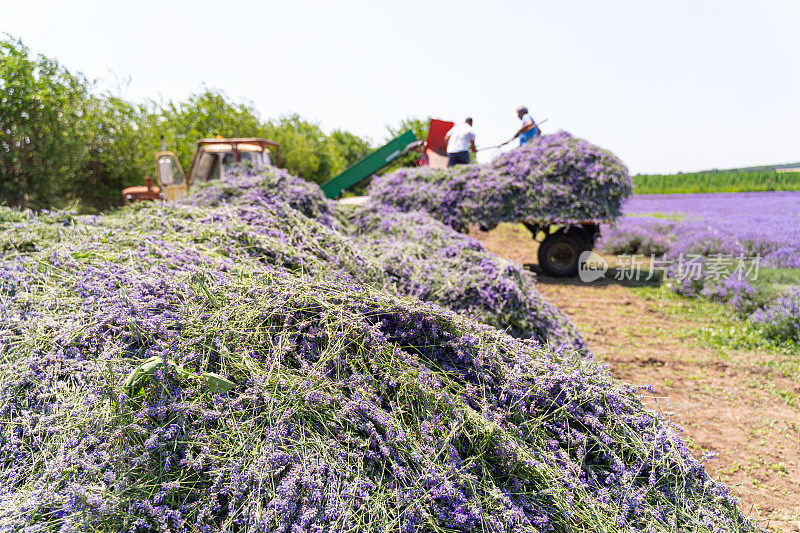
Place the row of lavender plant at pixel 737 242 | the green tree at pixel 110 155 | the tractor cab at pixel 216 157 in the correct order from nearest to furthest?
the row of lavender plant at pixel 737 242, the tractor cab at pixel 216 157, the green tree at pixel 110 155

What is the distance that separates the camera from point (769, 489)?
99.0 inches

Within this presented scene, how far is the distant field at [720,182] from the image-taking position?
19.3 feet

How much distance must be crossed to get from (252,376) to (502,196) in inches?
230

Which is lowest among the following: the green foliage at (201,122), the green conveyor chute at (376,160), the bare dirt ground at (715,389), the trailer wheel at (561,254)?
the bare dirt ground at (715,389)

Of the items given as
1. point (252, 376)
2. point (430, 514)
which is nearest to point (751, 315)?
point (430, 514)

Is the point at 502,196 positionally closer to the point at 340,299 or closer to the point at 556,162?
the point at 556,162

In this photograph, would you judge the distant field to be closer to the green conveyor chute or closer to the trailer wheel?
the trailer wheel

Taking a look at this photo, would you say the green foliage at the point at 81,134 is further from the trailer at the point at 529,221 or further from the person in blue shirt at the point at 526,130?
the person in blue shirt at the point at 526,130

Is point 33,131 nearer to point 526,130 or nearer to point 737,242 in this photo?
point 526,130

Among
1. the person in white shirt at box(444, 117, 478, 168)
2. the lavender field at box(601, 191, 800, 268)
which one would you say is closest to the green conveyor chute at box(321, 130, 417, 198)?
the person in white shirt at box(444, 117, 478, 168)

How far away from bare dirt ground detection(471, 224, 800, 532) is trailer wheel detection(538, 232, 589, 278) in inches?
51.3

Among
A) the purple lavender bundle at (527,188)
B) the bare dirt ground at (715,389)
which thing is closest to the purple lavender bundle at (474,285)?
the bare dirt ground at (715,389)

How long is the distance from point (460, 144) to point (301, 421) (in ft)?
23.7

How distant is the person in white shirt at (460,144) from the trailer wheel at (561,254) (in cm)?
209
